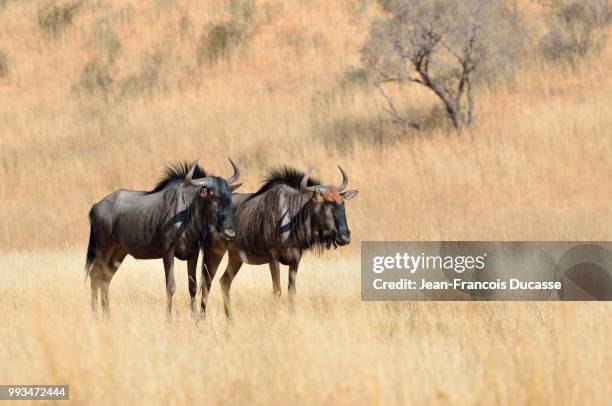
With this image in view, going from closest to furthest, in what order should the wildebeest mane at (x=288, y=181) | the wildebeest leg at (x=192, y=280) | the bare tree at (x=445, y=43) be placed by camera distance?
the wildebeest leg at (x=192, y=280) → the wildebeest mane at (x=288, y=181) → the bare tree at (x=445, y=43)

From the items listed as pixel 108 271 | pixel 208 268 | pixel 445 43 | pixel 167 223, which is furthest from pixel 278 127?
pixel 167 223

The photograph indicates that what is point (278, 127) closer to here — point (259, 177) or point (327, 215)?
point (259, 177)

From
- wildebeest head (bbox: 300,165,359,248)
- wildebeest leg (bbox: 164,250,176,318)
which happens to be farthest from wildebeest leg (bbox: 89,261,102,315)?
wildebeest head (bbox: 300,165,359,248)

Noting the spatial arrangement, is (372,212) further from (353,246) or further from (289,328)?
(289,328)

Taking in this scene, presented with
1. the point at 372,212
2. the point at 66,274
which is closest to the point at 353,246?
the point at 372,212

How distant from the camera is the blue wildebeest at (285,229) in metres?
11.4

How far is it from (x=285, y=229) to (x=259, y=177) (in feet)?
36.8

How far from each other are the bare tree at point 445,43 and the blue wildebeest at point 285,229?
38.9 feet

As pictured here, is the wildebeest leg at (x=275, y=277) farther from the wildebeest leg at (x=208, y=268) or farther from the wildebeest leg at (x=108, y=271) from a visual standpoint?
the wildebeest leg at (x=108, y=271)

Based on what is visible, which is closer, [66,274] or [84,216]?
[66,274]

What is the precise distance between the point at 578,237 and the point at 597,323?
722 centimetres

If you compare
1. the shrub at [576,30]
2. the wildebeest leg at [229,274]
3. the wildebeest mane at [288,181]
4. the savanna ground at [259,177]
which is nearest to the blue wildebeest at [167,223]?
the wildebeest leg at [229,274]

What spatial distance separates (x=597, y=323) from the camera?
947cm

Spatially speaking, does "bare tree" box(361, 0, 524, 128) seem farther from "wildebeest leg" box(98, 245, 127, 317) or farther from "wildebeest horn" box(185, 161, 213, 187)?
"wildebeest horn" box(185, 161, 213, 187)
